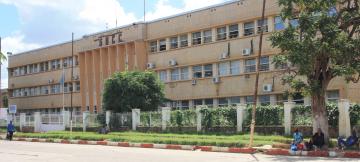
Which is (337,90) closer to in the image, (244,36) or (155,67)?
(244,36)

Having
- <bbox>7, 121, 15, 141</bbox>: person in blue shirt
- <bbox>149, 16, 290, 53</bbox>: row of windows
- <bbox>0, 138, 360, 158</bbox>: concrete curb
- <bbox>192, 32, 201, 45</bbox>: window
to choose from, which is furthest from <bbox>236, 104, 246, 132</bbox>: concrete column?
<bbox>7, 121, 15, 141</bbox>: person in blue shirt

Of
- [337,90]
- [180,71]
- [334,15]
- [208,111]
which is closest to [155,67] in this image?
[180,71]

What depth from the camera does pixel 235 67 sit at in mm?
41188

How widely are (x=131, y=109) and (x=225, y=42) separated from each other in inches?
343

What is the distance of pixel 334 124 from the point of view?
27.4 meters

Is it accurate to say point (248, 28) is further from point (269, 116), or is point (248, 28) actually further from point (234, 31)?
point (269, 116)

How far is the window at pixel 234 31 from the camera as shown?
135 ft

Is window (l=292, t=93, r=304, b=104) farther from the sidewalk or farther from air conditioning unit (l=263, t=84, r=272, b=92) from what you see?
the sidewalk

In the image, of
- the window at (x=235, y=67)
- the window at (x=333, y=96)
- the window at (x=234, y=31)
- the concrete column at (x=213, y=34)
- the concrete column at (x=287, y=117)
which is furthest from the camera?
the concrete column at (x=213, y=34)

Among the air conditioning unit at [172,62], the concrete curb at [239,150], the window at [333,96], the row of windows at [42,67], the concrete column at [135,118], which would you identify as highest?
the row of windows at [42,67]

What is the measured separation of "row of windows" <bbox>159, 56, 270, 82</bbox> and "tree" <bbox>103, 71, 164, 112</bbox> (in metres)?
3.78

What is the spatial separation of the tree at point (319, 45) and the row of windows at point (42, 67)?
38171 mm

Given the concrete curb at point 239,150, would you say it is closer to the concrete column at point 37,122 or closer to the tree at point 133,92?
the tree at point 133,92

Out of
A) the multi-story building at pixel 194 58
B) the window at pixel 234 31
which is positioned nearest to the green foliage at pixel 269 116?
the multi-story building at pixel 194 58
